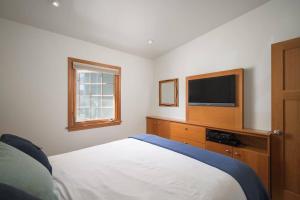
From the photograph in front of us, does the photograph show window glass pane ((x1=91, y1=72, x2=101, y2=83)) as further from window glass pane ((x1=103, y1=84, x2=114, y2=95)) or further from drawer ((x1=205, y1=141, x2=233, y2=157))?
drawer ((x1=205, y1=141, x2=233, y2=157))

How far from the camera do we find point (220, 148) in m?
2.36

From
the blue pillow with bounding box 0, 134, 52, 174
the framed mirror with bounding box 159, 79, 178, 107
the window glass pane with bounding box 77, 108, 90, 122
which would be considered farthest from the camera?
the framed mirror with bounding box 159, 79, 178, 107

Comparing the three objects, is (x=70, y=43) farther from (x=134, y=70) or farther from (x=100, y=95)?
(x=134, y=70)

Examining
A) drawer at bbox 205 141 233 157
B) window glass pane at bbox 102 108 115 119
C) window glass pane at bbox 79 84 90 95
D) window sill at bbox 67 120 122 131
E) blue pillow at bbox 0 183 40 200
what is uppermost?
window glass pane at bbox 79 84 90 95

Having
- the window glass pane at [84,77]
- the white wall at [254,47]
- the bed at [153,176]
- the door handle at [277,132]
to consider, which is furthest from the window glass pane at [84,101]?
the door handle at [277,132]

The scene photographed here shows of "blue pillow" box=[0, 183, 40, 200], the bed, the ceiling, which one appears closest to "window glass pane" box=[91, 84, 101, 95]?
the ceiling

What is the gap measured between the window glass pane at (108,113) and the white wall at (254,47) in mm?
1976

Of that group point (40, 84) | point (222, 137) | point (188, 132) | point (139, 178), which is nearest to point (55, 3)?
point (40, 84)

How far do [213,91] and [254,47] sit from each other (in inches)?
34.2

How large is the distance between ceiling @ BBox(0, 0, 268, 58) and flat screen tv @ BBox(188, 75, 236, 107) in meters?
0.94

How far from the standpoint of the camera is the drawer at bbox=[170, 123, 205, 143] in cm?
260

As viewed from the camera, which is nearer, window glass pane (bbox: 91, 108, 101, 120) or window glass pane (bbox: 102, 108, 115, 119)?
window glass pane (bbox: 91, 108, 101, 120)

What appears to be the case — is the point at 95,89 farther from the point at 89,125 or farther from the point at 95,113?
the point at 89,125

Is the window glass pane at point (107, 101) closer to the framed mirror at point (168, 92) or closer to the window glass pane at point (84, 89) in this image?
the window glass pane at point (84, 89)
